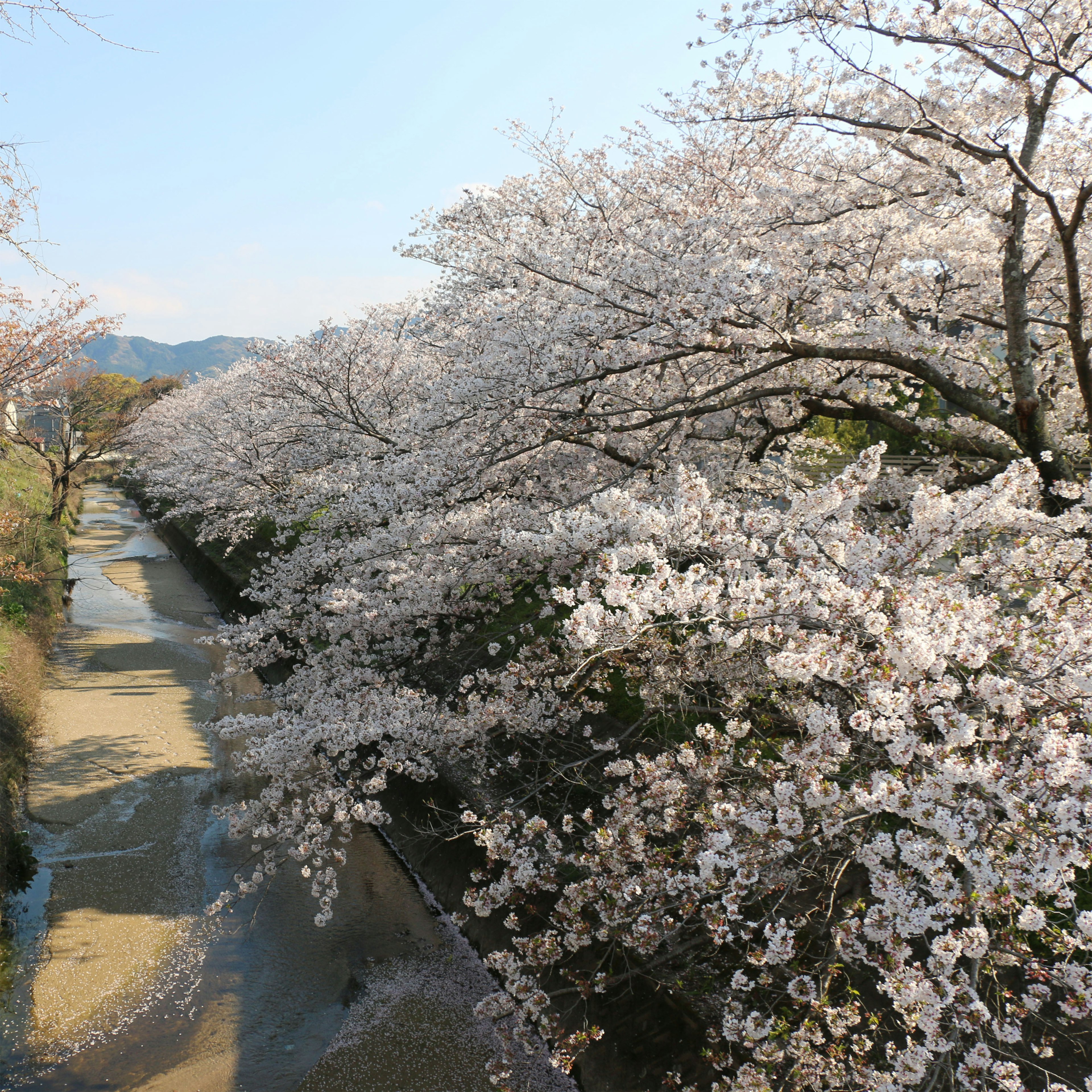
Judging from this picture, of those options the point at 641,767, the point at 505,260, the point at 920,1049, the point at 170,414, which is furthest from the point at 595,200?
the point at 170,414

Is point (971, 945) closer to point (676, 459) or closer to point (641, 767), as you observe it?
point (641, 767)

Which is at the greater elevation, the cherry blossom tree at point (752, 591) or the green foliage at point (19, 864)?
the cherry blossom tree at point (752, 591)

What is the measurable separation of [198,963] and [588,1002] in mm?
4193

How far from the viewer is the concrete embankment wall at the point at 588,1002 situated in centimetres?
480

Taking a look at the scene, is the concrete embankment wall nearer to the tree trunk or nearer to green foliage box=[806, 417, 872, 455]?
green foliage box=[806, 417, 872, 455]

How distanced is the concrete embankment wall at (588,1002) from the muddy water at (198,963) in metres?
0.34

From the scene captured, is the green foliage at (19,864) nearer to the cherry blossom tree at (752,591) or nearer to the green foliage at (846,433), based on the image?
the cherry blossom tree at (752,591)

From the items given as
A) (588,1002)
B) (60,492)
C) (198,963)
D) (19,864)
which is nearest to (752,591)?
(588,1002)

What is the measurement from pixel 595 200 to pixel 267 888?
10.9 metres

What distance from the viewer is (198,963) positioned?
277 inches

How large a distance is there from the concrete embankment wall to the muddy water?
0.34 meters

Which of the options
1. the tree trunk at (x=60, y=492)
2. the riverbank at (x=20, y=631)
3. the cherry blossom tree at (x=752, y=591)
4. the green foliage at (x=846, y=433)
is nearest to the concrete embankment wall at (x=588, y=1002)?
the cherry blossom tree at (x=752, y=591)

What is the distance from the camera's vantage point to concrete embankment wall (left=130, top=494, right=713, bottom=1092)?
4.80m

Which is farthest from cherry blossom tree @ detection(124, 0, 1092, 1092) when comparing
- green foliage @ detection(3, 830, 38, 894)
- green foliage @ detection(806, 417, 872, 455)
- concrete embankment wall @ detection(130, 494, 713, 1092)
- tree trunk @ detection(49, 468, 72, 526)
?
tree trunk @ detection(49, 468, 72, 526)
